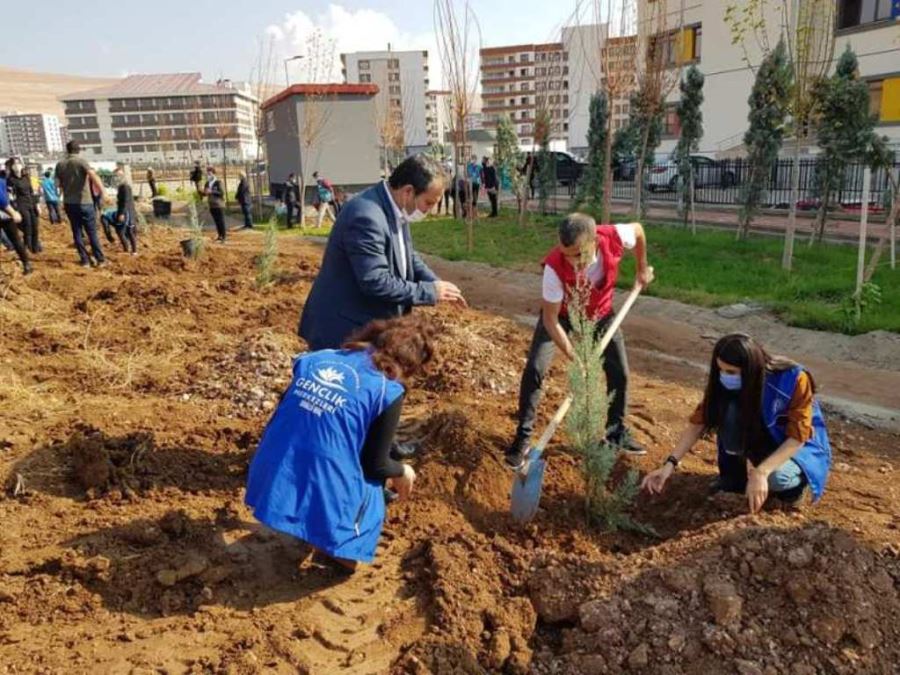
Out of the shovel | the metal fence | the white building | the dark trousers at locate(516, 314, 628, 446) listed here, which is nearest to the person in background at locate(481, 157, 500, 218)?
the metal fence

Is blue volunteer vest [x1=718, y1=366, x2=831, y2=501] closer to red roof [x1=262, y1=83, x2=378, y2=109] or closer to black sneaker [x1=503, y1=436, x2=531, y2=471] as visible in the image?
black sneaker [x1=503, y1=436, x2=531, y2=471]

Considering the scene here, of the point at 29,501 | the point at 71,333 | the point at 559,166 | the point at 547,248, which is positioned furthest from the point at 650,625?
the point at 559,166

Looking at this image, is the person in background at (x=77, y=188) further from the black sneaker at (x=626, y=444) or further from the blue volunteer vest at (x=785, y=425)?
the blue volunteer vest at (x=785, y=425)

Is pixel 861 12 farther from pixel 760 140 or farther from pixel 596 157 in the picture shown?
pixel 760 140

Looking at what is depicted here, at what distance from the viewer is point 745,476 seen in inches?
134

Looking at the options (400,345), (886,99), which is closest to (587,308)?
(400,345)

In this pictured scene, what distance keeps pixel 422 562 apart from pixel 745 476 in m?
1.61

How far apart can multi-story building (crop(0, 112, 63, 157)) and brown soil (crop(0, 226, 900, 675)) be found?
4524 inches

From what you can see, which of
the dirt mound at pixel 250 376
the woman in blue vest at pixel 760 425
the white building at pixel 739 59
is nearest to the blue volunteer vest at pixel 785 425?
the woman in blue vest at pixel 760 425

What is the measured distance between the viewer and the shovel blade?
10.8ft

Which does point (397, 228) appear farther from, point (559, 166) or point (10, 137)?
point (10, 137)

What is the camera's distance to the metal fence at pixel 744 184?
47.5ft

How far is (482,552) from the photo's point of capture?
10.1 ft

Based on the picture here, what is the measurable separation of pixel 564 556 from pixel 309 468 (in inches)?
44.2
